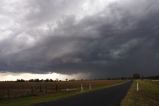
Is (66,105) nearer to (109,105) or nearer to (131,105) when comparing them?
(109,105)

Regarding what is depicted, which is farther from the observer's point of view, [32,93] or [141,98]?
[32,93]

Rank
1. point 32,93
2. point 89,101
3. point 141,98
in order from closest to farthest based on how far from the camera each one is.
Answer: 1. point 89,101
2. point 141,98
3. point 32,93

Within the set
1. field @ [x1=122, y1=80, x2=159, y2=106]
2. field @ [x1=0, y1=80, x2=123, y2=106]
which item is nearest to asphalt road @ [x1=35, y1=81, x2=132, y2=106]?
field @ [x1=122, y1=80, x2=159, y2=106]

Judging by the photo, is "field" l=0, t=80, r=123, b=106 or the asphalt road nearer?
the asphalt road

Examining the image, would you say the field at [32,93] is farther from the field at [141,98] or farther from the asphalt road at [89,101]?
the field at [141,98]

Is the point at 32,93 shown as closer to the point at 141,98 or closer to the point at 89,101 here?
the point at 141,98

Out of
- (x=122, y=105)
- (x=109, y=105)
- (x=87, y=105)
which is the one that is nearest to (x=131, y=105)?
(x=122, y=105)

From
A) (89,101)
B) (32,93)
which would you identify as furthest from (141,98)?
(32,93)

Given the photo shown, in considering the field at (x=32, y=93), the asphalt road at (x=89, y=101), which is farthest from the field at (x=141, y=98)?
the field at (x=32, y=93)

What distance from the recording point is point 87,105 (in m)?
23.7

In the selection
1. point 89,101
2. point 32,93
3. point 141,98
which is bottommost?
point 141,98

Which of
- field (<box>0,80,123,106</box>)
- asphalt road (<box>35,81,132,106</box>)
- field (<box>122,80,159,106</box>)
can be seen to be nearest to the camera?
asphalt road (<box>35,81,132,106</box>)

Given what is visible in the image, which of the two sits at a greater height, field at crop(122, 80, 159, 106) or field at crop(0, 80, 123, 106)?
field at crop(0, 80, 123, 106)

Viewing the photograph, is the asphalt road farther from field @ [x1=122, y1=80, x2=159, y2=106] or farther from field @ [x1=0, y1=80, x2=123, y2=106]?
field @ [x1=0, y1=80, x2=123, y2=106]
